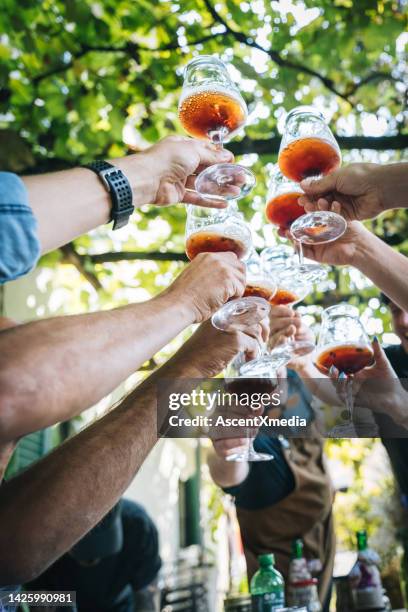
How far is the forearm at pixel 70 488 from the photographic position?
1173 millimetres

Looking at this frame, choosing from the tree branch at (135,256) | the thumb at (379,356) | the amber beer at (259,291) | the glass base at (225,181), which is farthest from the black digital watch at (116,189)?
the tree branch at (135,256)

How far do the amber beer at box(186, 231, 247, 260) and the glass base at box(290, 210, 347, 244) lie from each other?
17 centimetres

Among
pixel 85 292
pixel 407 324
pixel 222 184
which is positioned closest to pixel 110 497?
pixel 222 184

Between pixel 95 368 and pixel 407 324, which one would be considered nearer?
pixel 95 368

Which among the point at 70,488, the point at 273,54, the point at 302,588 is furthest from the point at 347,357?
the point at 273,54

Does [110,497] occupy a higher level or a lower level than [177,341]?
lower

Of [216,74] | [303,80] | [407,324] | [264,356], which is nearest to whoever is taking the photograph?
[216,74]

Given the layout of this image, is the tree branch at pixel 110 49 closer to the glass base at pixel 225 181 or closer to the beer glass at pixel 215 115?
the beer glass at pixel 215 115

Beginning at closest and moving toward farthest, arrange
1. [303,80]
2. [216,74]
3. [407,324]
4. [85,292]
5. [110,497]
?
[110,497], [216,74], [407,324], [303,80], [85,292]

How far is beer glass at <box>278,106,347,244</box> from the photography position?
1.49 meters

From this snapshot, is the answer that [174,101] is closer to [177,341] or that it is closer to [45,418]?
[177,341]

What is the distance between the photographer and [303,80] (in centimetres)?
358

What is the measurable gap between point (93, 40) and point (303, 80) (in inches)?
54.6

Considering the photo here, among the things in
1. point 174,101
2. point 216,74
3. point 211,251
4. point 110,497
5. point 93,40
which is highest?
point 174,101
